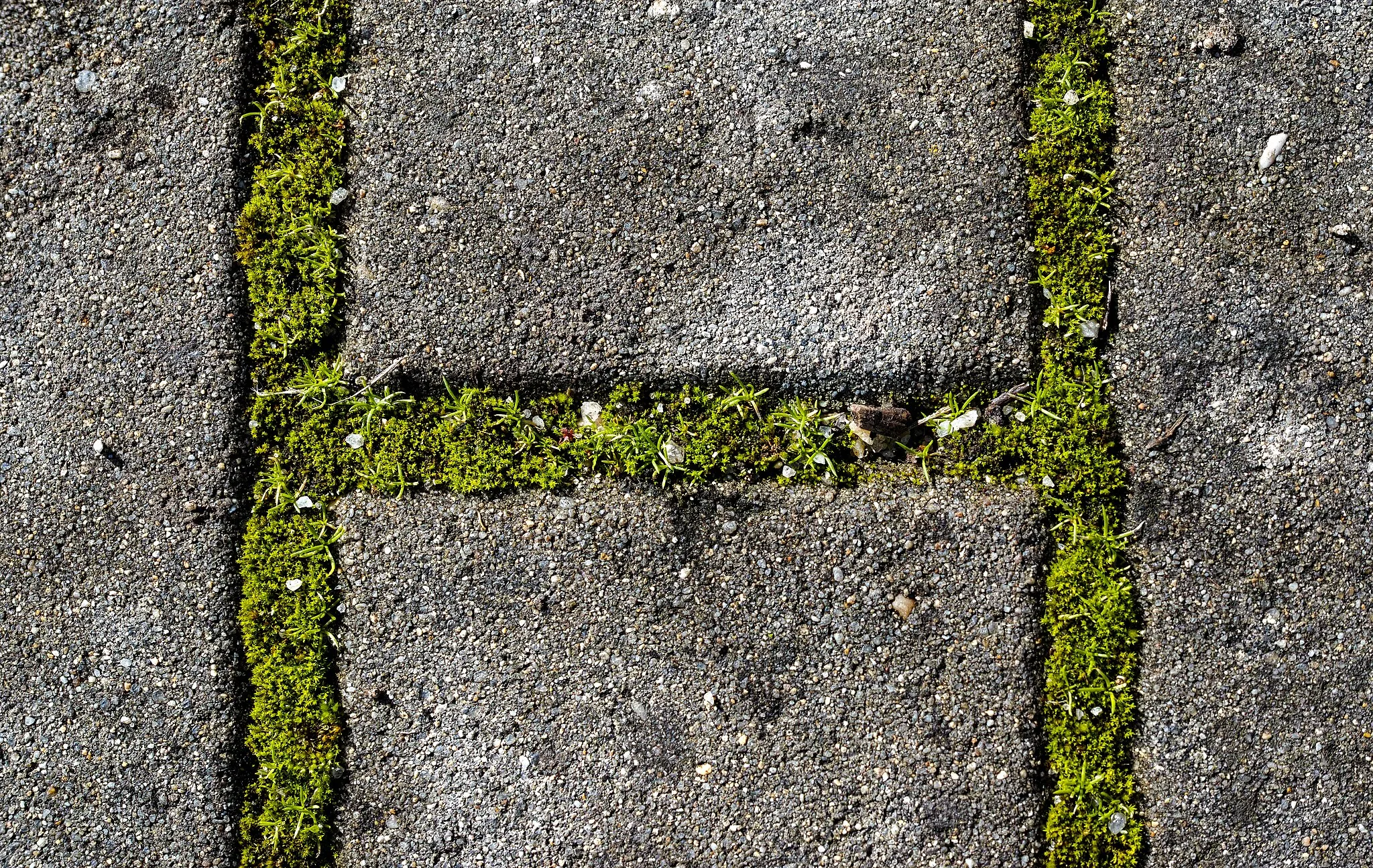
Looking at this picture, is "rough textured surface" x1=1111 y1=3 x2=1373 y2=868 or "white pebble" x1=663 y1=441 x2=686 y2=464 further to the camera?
"white pebble" x1=663 y1=441 x2=686 y2=464

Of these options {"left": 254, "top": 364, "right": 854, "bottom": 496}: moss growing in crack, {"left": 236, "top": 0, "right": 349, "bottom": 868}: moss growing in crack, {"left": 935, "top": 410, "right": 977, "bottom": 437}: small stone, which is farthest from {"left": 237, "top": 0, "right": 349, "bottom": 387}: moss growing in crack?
{"left": 935, "top": 410, "right": 977, "bottom": 437}: small stone

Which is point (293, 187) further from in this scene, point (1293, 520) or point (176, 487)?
point (1293, 520)

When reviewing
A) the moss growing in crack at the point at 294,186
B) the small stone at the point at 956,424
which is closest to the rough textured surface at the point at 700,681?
the small stone at the point at 956,424

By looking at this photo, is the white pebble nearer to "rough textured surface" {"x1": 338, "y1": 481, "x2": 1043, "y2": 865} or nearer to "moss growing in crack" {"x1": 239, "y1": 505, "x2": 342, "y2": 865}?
"rough textured surface" {"x1": 338, "y1": 481, "x2": 1043, "y2": 865}

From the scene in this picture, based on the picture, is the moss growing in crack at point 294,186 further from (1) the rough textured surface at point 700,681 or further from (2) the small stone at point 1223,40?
(2) the small stone at point 1223,40

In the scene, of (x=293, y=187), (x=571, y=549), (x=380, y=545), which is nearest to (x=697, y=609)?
(x=571, y=549)

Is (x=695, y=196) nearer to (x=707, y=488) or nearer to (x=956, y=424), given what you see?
(x=707, y=488)

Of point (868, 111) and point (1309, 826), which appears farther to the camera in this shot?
point (868, 111)
